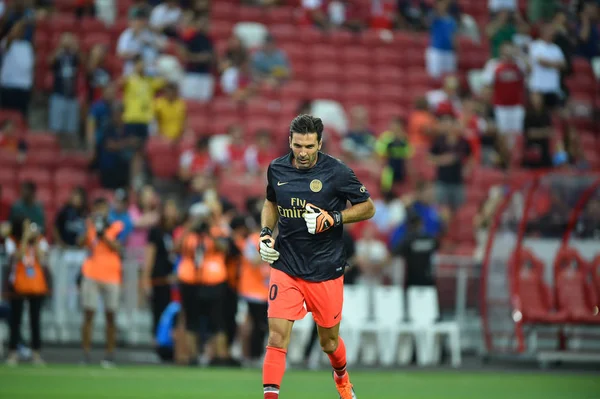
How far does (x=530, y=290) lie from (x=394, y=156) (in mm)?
4481

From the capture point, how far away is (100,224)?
51.1 ft

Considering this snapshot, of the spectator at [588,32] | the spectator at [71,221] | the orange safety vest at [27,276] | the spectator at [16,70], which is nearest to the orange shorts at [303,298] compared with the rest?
the orange safety vest at [27,276]

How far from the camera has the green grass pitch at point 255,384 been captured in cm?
1177

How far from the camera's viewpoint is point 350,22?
24844mm

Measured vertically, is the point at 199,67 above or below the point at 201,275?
above

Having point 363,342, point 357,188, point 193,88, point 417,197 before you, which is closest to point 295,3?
point 193,88

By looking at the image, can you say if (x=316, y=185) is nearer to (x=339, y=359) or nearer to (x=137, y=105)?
(x=339, y=359)

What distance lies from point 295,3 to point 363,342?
34.6ft

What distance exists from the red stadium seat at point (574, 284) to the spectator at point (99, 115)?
870 centimetres

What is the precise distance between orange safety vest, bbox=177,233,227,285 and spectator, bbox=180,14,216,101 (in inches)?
265

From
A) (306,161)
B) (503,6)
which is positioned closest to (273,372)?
(306,161)

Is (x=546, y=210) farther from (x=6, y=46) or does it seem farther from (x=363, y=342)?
(x=6, y=46)

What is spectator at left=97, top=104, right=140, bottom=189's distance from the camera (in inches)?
769

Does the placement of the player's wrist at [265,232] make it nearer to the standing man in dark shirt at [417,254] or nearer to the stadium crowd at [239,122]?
the stadium crowd at [239,122]
